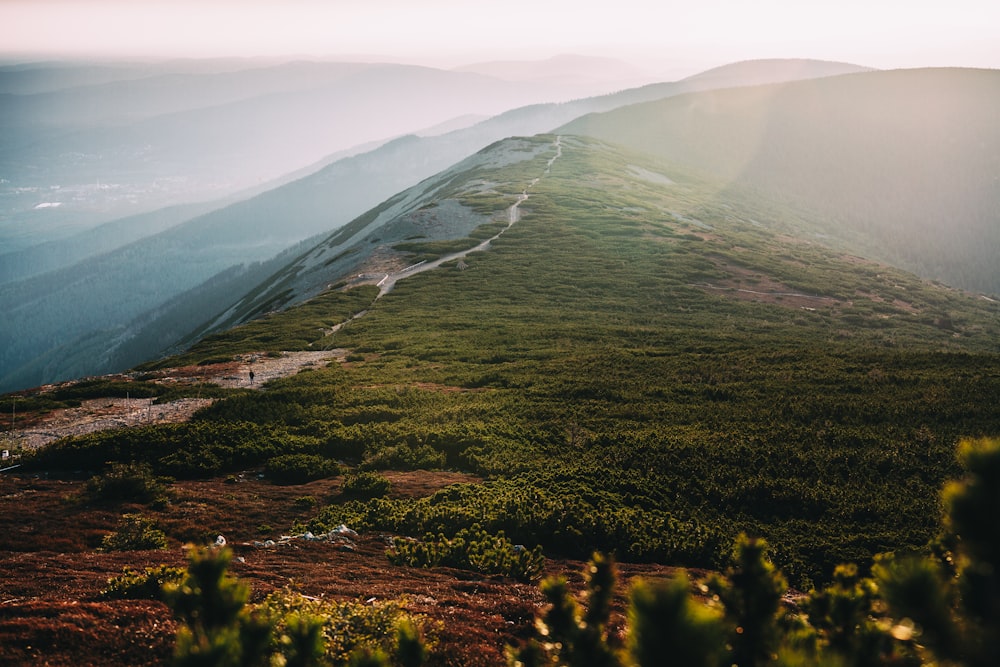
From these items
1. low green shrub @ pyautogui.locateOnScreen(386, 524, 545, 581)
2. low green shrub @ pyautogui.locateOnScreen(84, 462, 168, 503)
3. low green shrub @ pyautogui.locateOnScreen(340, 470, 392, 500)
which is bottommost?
low green shrub @ pyautogui.locateOnScreen(340, 470, 392, 500)

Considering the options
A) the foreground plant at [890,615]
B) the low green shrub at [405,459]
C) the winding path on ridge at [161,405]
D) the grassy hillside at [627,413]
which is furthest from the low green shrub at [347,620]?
the winding path on ridge at [161,405]

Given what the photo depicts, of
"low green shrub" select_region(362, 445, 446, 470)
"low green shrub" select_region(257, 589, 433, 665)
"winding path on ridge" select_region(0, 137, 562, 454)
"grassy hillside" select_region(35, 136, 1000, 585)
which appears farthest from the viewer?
"winding path on ridge" select_region(0, 137, 562, 454)

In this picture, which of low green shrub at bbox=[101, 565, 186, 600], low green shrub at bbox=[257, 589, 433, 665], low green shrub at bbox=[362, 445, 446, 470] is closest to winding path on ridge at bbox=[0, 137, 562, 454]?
low green shrub at bbox=[362, 445, 446, 470]

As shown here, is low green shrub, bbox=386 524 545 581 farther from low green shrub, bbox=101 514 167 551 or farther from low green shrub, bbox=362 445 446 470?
low green shrub, bbox=362 445 446 470

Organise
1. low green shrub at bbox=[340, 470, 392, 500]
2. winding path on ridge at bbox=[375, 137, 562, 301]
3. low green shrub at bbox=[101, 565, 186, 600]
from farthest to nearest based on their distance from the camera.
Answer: winding path on ridge at bbox=[375, 137, 562, 301]
low green shrub at bbox=[340, 470, 392, 500]
low green shrub at bbox=[101, 565, 186, 600]

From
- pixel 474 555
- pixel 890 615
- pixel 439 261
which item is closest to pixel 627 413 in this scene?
pixel 474 555

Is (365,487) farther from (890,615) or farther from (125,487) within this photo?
(890,615)

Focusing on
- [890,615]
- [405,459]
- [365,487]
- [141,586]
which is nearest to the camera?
[890,615]

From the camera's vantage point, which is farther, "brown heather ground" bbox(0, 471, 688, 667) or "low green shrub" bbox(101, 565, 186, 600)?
"low green shrub" bbox(101, 565, 186, 600)

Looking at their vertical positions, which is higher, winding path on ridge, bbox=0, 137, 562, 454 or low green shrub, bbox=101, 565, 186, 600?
low green shrub, bbox=101, 565, 186, 600
